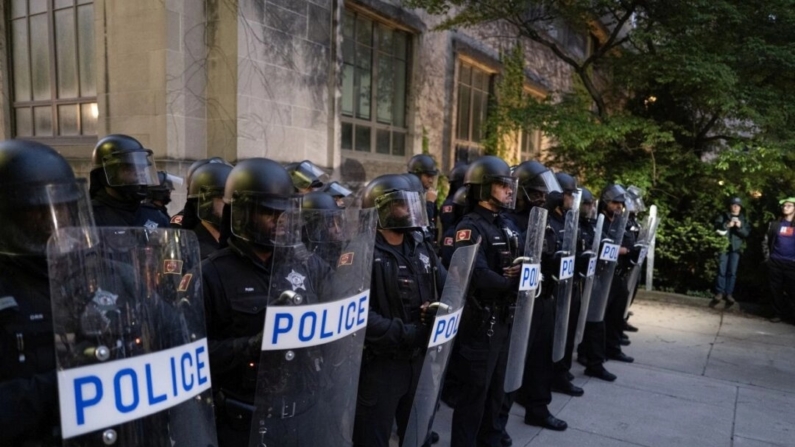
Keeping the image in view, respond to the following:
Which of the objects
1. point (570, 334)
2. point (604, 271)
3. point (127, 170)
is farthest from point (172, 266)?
point (604, 271)

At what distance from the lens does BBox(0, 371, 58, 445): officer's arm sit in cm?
147

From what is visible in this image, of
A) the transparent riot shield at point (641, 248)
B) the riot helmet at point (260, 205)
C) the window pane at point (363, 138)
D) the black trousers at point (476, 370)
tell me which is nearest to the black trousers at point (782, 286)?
the transparent riot shield at point (641, 248)

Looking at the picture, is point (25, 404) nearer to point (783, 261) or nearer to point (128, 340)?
point (128, 340)

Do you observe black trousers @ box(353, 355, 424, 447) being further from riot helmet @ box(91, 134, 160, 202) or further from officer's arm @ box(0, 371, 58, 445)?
riot helmet @ box(91, 134, 160, 202)

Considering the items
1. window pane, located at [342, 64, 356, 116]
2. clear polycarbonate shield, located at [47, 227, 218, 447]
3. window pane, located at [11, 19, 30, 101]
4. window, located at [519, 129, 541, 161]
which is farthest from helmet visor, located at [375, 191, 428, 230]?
window, located at [519, 129, 541, 161]

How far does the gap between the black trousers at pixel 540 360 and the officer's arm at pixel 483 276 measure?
2.80 feet

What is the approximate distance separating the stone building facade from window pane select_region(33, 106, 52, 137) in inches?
1.2

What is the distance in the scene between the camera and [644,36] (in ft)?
27.5

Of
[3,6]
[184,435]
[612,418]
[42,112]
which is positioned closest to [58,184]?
[184,435]

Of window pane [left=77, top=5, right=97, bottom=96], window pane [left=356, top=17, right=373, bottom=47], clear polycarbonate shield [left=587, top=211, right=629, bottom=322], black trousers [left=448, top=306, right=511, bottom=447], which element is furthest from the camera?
window pane [left=356, top=17, right=373, bottom=47]

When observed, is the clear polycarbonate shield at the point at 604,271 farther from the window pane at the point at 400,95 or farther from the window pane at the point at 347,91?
the window pane at the point at 400,95

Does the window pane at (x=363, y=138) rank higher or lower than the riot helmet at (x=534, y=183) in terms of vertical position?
higher

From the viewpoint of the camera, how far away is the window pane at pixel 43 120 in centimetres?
852

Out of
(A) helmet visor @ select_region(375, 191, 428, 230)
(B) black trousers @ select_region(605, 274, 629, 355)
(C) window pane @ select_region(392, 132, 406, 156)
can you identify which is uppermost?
(C) window pane @ select_region(392, 132, 406, 156)
